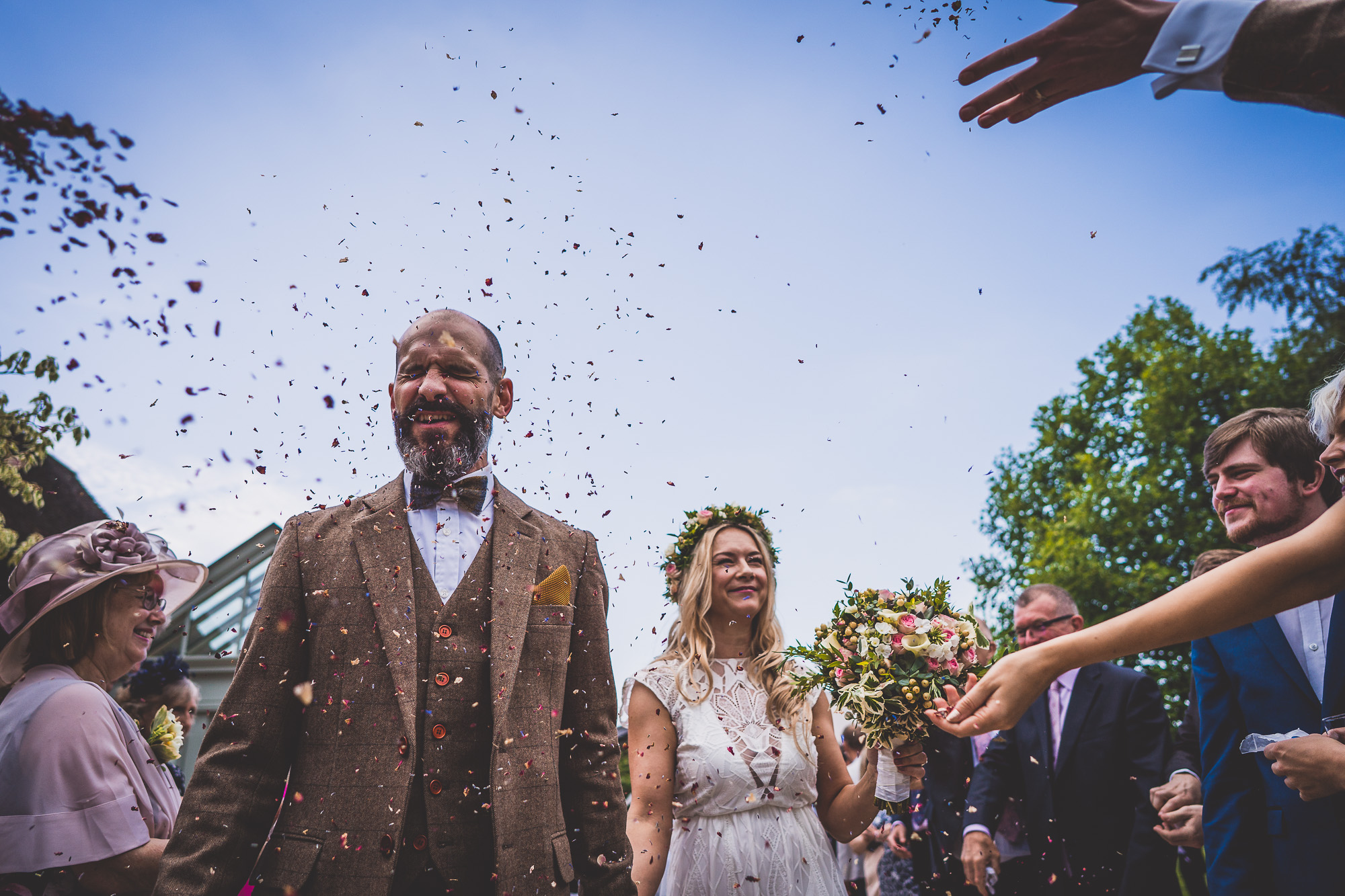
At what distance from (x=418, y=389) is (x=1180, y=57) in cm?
272

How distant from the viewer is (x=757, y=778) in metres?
4.28

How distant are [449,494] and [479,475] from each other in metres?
0.16

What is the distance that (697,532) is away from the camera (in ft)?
17.7

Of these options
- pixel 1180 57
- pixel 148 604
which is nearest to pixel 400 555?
pixel 148 604

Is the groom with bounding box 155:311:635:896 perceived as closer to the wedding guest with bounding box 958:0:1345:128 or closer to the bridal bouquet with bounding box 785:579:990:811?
the bridal bouquet with bounding box 785:579:990:811

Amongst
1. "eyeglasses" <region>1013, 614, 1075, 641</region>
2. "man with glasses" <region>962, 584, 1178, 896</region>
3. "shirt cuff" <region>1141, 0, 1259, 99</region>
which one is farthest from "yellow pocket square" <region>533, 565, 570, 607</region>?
"eyeglasses" <region>1013, 614, 1075, 641</region>

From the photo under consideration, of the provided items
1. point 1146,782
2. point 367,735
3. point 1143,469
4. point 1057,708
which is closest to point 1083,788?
point 1146,782

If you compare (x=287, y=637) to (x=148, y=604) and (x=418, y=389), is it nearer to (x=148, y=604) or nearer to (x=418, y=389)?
(x=418, y=389)

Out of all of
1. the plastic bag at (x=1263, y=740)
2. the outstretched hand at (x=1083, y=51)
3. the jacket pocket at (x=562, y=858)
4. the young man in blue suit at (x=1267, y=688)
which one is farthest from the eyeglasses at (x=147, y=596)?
the young man in blue suit at (x=1267, y=688)

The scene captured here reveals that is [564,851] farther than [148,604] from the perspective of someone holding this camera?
No

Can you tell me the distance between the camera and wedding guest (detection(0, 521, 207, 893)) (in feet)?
9.41

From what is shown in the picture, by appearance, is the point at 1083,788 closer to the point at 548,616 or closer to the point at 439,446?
the point at 548,616

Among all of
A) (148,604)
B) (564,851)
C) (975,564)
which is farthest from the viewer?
(975,564)

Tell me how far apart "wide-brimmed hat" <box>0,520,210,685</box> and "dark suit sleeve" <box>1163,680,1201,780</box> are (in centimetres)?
577
